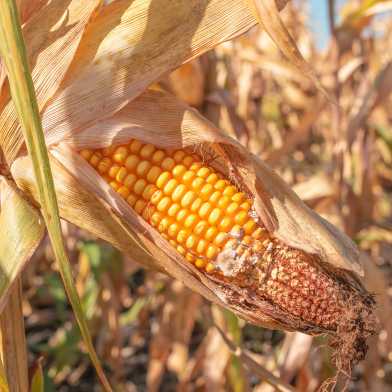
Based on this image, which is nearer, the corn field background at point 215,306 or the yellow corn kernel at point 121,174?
the yellow corn kernel at point 121,174

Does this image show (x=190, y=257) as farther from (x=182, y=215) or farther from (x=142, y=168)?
(x=142, y=168)

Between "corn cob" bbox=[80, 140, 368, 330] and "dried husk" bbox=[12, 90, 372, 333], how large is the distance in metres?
0.02

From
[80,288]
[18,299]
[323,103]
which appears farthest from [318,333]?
[80,288]

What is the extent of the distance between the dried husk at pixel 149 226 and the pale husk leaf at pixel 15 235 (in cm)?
4

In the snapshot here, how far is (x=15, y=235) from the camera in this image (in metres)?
0.97

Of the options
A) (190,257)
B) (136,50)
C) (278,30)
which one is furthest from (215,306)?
(278,30)

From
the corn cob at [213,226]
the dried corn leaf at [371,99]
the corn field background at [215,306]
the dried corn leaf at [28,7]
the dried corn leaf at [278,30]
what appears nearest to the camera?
the dried corn leaf at [278,30]

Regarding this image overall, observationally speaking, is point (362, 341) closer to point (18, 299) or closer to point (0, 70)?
point (18, 299)

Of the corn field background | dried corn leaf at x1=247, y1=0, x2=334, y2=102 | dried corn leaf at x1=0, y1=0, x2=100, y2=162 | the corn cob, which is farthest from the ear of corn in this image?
the corn field background

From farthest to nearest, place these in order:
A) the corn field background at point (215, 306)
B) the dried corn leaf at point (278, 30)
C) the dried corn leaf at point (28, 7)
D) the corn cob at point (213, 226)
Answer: the corn field background at point (215, 306) < the dried corn leaf at point (28, 7) < the corn cob at point (213, 226) < the dried corn leaf at point (278, 30)

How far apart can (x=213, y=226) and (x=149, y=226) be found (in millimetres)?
109

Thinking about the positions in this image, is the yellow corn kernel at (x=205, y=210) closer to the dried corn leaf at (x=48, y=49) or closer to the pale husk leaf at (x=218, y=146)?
the pale husk leaf at (x=218, y=146)

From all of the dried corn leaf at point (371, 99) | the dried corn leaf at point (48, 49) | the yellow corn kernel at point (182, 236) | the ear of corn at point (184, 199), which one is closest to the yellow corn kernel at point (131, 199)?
the ear of corn at point (184, 199)

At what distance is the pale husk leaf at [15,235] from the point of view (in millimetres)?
949
